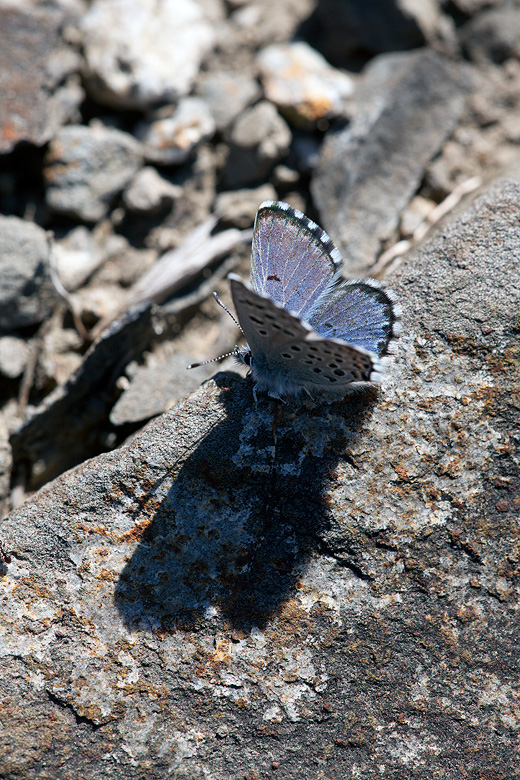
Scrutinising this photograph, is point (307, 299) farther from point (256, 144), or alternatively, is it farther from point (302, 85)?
point (302, 85)

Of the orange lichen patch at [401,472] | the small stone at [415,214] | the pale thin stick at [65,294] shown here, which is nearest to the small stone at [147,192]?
→ the pale thin stick at [65,294]

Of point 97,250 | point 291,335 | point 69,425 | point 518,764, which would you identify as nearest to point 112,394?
point 69,425

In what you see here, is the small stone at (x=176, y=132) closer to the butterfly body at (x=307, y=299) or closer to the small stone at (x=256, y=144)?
the small stone at (x=256, y=144)

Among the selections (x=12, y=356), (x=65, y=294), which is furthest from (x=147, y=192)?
(x=12, y=356)

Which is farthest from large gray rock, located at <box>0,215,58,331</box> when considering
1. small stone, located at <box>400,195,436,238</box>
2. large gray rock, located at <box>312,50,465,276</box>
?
small stone, located at <box>400,195,436,238</box>

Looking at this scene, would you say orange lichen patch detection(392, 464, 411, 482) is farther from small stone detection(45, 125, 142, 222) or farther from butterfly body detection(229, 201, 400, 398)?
small stone detection(45, 125, 142, 222)
